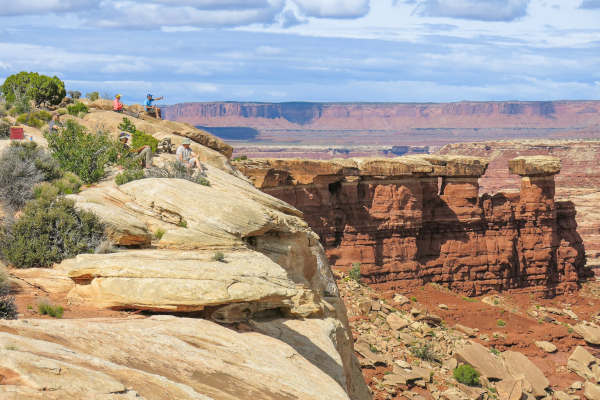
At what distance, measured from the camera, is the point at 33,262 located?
13.6 metres

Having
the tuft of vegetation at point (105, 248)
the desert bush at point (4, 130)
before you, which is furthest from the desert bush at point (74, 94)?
the tuft of vegetation at point (105, 248)

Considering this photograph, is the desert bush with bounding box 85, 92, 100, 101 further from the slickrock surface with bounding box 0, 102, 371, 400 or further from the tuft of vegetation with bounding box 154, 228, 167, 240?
the tuft of vegetation with bounding box 154, 228, 167, 240

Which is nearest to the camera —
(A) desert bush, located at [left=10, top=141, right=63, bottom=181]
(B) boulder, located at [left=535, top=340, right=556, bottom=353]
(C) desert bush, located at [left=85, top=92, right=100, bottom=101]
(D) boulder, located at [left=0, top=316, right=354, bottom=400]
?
(D) boulder, located at [left=0, top=316, right=354, bottom=400]

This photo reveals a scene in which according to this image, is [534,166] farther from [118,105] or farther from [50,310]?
[50,310]

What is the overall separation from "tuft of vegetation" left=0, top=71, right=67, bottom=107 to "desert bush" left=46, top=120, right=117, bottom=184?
13677 mm

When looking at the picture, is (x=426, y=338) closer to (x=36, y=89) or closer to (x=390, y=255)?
(x=390, y=255)

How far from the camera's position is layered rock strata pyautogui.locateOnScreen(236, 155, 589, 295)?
127 feet

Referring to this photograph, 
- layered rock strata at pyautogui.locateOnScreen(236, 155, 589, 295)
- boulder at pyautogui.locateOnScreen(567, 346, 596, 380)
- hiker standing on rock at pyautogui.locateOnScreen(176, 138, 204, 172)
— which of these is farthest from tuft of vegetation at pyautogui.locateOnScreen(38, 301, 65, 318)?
boulder at pyautogui.locateOnScreen(567, 346, 596, 380)

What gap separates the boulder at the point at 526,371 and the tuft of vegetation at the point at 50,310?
963 inches

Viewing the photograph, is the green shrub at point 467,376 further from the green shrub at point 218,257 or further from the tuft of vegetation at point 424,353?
the green shrub at point 218,257

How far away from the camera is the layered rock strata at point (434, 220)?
38812 millimetres

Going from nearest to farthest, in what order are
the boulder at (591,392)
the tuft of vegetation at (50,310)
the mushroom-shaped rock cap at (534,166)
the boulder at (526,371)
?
the tuft of vegetation at (50,310)
the boulder at (526,371)
the boulder at (591,392)
the mushroom-shaped rock cap at (534,166)

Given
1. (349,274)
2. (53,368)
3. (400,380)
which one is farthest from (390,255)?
(53,368)

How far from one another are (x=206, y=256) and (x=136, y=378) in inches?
218
